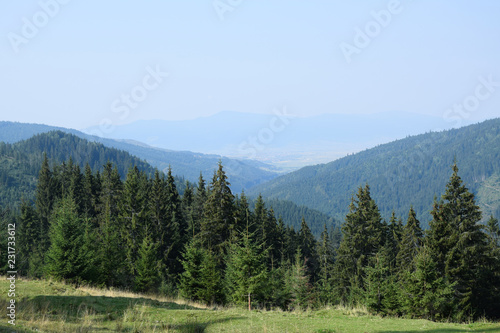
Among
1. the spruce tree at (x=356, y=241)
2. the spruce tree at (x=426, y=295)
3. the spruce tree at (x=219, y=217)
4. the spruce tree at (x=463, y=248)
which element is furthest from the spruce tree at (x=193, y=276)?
the spruce tree at (x=356, y=241)

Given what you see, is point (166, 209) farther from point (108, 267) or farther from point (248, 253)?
point (248, 253)

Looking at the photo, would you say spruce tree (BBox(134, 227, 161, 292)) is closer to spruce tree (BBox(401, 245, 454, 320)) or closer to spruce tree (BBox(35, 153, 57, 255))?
spruce tree (BBox(401, 245, 454, 320))

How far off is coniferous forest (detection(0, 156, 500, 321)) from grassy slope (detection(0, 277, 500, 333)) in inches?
428

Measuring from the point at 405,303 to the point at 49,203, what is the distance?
67.5 meters

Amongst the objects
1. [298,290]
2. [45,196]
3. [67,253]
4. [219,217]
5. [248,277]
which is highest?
[45,196]

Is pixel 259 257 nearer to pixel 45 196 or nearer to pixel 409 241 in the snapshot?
pixel 409 241

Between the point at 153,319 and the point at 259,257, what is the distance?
15.0m

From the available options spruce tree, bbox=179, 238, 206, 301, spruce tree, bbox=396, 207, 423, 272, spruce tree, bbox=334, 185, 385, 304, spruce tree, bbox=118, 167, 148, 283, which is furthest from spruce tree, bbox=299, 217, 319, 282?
spruce tree, bbox=179, 238, 206, 301

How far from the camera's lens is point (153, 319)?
1316 centimetres

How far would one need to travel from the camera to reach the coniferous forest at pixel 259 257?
2677cm

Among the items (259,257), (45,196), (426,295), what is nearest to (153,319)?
(259,257)

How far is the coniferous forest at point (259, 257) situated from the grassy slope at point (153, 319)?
428 inches

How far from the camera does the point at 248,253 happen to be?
88.9ft

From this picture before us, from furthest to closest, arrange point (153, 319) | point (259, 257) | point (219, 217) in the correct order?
point (219, 217) < point (259, 257) < point (153, 319)
